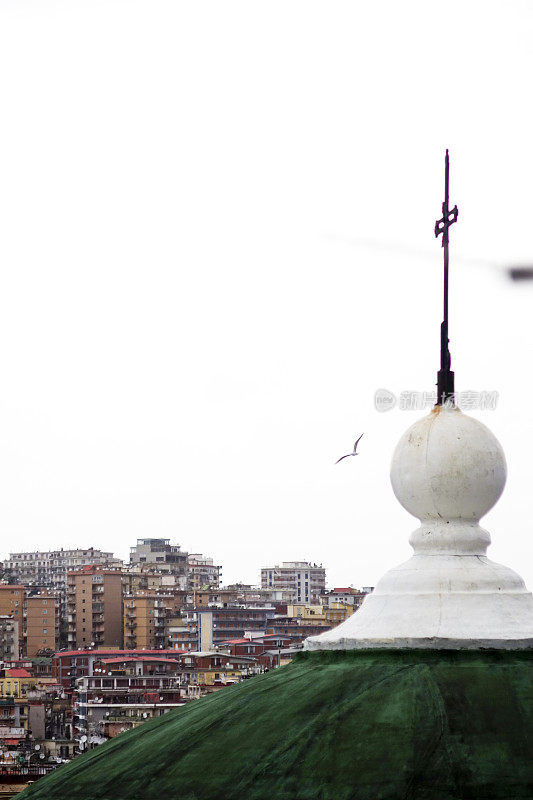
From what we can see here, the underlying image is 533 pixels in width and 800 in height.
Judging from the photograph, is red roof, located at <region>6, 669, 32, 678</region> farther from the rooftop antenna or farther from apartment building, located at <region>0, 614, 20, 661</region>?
the rooftop antenna

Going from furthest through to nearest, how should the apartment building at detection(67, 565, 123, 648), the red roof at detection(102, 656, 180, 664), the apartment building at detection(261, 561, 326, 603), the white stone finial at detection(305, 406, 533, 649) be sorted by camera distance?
1. the apartment building at detection(261, 561, 326, 603)
2. the apartment building at detection(67, 565, 123, 648)
3. the red roof at detection(102, 656, 180, 664)
4. the white stone finial at detection(305, 406, 533, 649)

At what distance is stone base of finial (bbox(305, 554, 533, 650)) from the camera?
5.90m

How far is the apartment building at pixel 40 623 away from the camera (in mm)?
147375

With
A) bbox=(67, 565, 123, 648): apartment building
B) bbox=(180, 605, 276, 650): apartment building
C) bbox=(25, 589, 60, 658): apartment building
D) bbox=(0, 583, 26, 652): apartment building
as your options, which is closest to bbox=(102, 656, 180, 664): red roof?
bbox=(180, 605, 276, 650): apartment building

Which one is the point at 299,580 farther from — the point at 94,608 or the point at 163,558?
the point at 94,608

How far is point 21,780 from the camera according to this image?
6619 centimetres

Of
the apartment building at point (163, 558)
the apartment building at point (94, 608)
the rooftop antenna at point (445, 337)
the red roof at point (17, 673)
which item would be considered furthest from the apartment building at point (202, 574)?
the rooftop antenna at point (445, 337)

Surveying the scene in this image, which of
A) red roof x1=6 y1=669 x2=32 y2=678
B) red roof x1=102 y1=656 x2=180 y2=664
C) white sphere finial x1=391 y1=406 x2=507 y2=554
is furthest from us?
red roof x1=6 y1=669 x2=32 y2=678

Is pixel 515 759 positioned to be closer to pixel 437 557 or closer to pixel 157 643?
pixel 437 557

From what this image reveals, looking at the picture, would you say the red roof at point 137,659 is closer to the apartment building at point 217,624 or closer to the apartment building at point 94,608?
the apartment building at point 217,624

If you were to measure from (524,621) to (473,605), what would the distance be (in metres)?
0.21

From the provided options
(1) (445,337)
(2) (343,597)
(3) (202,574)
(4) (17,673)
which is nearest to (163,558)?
(3) (202,574)

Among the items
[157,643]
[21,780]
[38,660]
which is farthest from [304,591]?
[21,780]

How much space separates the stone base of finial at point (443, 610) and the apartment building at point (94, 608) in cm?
14130
